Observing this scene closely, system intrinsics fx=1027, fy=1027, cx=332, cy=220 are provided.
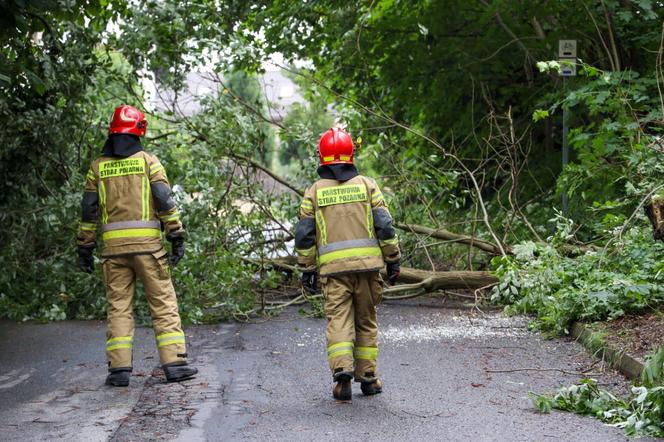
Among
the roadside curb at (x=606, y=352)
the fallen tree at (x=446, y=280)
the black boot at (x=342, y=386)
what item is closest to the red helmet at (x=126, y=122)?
the black boot at (x=342, y=386)

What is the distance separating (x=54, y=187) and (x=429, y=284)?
4184 millimetres

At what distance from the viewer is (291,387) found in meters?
7.09

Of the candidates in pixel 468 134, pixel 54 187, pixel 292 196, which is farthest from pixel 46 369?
pixel 468 134

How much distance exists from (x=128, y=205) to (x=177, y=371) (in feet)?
4.06

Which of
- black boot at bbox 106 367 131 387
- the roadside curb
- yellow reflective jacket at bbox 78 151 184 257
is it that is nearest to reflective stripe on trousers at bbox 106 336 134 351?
black boot at bbox 106 367 131 387

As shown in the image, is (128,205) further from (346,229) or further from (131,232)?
(346,229)

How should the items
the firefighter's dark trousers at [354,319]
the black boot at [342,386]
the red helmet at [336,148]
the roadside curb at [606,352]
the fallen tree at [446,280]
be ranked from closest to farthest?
the black boot at [342,386], the firefighter's dark trousers at [354,319], the red helmet at [336,148], the roadside curb at [606,352], the fallen tree at [446,280]

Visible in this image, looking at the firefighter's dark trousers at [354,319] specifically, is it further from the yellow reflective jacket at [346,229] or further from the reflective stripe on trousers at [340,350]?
the yellow reflective jacket at [346,229]

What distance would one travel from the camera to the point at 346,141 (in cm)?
683

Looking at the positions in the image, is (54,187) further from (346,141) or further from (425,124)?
(425,124)

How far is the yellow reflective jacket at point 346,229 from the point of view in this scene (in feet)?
22.2

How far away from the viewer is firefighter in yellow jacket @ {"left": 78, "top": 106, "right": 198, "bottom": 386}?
289 inches

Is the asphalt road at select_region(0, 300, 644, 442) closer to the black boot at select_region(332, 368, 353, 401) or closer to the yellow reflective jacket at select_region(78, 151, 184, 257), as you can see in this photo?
the black boot at select_region(332, 368, 353, 401)

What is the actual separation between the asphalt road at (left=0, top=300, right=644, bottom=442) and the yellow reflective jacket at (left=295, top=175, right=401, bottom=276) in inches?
35.3
